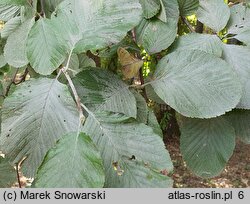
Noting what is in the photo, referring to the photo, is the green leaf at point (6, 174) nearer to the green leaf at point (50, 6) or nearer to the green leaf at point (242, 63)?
the green leaf at point (50, 6)

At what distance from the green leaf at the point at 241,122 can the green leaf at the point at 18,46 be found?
42 cm

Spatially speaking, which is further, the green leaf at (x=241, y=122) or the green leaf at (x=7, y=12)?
the green leaf at (x=7, y=12)

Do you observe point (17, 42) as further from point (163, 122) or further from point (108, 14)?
point (163, 122)

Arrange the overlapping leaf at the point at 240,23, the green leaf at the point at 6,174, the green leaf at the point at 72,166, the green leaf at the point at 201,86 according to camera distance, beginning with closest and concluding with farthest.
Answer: the green leaf at the point at 72,166
the green leaf at the point at 201,86
the overlapping leaf at the point at 240,23
the green leaf at the point at 6,174

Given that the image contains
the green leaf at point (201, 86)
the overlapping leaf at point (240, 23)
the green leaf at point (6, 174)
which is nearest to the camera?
the green leaf at point (201, 86)

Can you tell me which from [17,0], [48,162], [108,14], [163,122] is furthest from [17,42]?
[163,122]

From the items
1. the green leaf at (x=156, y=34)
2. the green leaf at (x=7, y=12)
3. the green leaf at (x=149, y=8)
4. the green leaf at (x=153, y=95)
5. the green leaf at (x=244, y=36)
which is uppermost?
the green leaf at (x=149, y=8)

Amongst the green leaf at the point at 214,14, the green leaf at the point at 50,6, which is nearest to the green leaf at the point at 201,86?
the green leaf at the point at 214,14

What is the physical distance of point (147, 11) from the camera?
2.23 feet

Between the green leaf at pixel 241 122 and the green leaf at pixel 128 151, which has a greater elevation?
the green leaf at pixel 128 151

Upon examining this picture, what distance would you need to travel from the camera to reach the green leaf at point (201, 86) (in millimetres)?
592

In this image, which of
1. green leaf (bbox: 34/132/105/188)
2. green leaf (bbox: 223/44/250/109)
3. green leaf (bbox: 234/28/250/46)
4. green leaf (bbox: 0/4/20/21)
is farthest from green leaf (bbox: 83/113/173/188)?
green leaf (bbox: 0/4/20/21)

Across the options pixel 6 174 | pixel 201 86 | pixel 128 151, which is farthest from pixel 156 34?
pixel 6 174

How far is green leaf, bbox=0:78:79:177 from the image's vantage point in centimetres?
55
